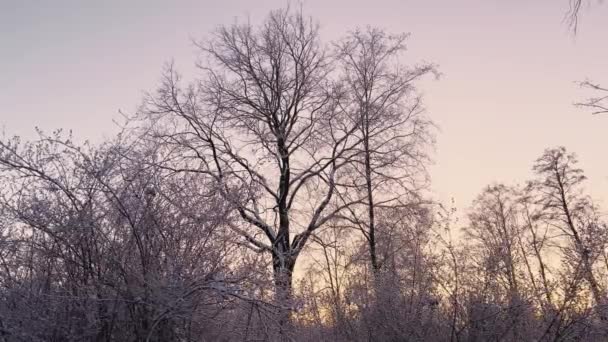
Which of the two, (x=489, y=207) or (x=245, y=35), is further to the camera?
(x=489, y=207)

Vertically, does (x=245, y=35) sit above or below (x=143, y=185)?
above

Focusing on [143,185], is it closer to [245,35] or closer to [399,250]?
[399,250]

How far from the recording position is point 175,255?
230 inches

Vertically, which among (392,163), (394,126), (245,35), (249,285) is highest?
(245,35)

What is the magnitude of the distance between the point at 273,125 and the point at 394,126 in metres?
3.83

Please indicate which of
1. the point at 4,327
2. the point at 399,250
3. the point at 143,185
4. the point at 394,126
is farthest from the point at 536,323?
the point at 394,126

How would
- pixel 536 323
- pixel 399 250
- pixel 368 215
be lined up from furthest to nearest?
pixel 368 215 < pixel 399 250 < pixel 536 323

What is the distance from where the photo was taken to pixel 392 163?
683 inches

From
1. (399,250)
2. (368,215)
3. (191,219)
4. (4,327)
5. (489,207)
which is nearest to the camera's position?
(4,327)

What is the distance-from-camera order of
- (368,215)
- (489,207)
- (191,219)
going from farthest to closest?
(489,207)
(368,215)
(191,219)

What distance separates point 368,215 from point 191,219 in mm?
11379

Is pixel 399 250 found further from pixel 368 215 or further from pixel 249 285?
pixel 249 285

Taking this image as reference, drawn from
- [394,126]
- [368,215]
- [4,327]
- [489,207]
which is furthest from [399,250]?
[489,207]

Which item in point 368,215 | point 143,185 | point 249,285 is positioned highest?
point 368,215
